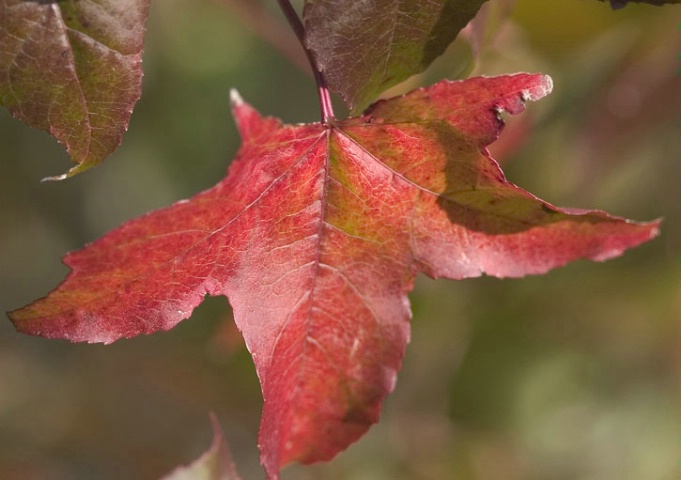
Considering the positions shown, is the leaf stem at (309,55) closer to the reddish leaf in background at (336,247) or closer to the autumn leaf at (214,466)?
the reddish leaf in background at (336,247)

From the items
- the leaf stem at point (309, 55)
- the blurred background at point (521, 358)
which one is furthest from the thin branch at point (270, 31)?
Answer: the leaf stem at point (309, 55)

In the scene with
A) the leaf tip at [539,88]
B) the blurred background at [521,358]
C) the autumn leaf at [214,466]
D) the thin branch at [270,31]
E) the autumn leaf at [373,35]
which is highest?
the autumn leaf at [373,35]

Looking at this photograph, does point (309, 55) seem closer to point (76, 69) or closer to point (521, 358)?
point (76, 69)

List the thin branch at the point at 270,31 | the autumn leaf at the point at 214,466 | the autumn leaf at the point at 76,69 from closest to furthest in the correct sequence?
the autumn leaf at the point at 76,69, the autumn leaf at the point at 214,466, the thin branch at the point at 270,31

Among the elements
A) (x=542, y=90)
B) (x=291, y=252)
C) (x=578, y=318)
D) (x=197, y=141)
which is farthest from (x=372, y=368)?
(x=197, y=141)

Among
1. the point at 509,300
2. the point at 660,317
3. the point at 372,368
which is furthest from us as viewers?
the point at 660,317

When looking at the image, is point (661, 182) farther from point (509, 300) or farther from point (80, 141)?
point (80, 141)

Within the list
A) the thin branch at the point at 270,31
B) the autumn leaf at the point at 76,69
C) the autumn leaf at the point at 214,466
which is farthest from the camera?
the thin branch at the point at 270,31
